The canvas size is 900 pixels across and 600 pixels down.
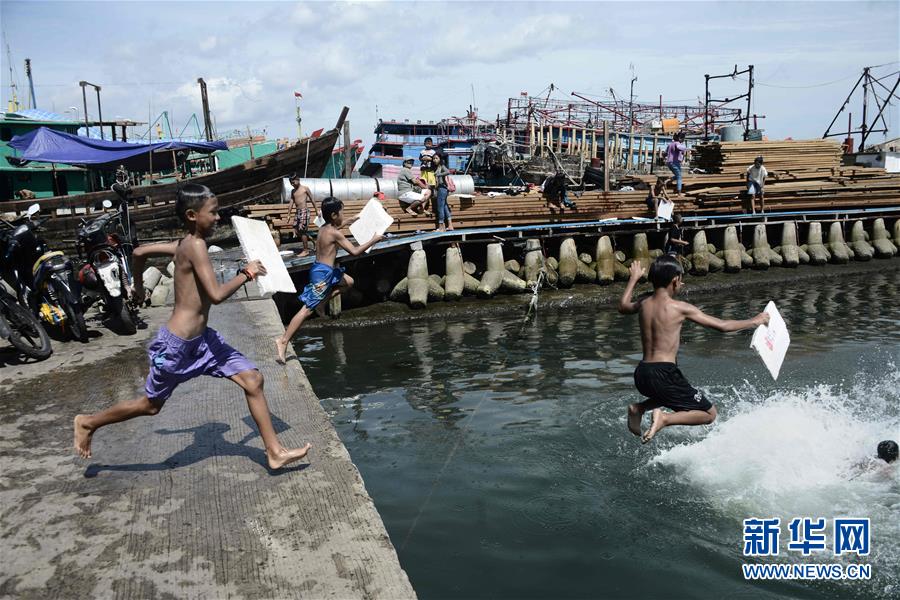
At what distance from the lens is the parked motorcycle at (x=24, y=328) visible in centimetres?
706

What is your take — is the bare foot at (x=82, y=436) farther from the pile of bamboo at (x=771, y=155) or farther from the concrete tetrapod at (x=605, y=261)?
the pile of bamboo at (x=771, y=155)

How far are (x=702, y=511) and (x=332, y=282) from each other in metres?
4.74

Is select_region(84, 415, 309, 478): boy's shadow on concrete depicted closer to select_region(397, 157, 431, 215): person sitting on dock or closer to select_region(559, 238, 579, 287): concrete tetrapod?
select_region(397, 157, 431, 215): person sitting on dock

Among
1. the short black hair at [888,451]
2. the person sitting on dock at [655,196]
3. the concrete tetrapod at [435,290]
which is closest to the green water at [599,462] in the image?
the short black hair at [888,451]

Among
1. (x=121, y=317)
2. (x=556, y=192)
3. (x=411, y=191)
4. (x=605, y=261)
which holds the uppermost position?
(x=411, y=191)

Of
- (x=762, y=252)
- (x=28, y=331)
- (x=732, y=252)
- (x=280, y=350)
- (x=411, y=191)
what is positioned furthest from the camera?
(x=762, y=252)

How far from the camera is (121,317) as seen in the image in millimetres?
8289

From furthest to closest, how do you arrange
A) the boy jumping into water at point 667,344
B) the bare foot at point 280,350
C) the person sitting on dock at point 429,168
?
the person sitting on dock at point 429,168 → the bare foot at point 280,350 → the boy jumping into water at point 667,344

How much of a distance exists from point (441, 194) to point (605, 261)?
4.48 m

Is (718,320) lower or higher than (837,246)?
higher

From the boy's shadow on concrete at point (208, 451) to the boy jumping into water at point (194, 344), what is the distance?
192 millimetres

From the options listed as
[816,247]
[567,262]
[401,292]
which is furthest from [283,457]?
[816,247]

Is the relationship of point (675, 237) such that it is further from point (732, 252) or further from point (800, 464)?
point (800, 464)

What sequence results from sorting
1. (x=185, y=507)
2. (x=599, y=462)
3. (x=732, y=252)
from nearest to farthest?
1. (x=185, y=507)
2. (x=599, y=462)
3. (x=732, y=252)
